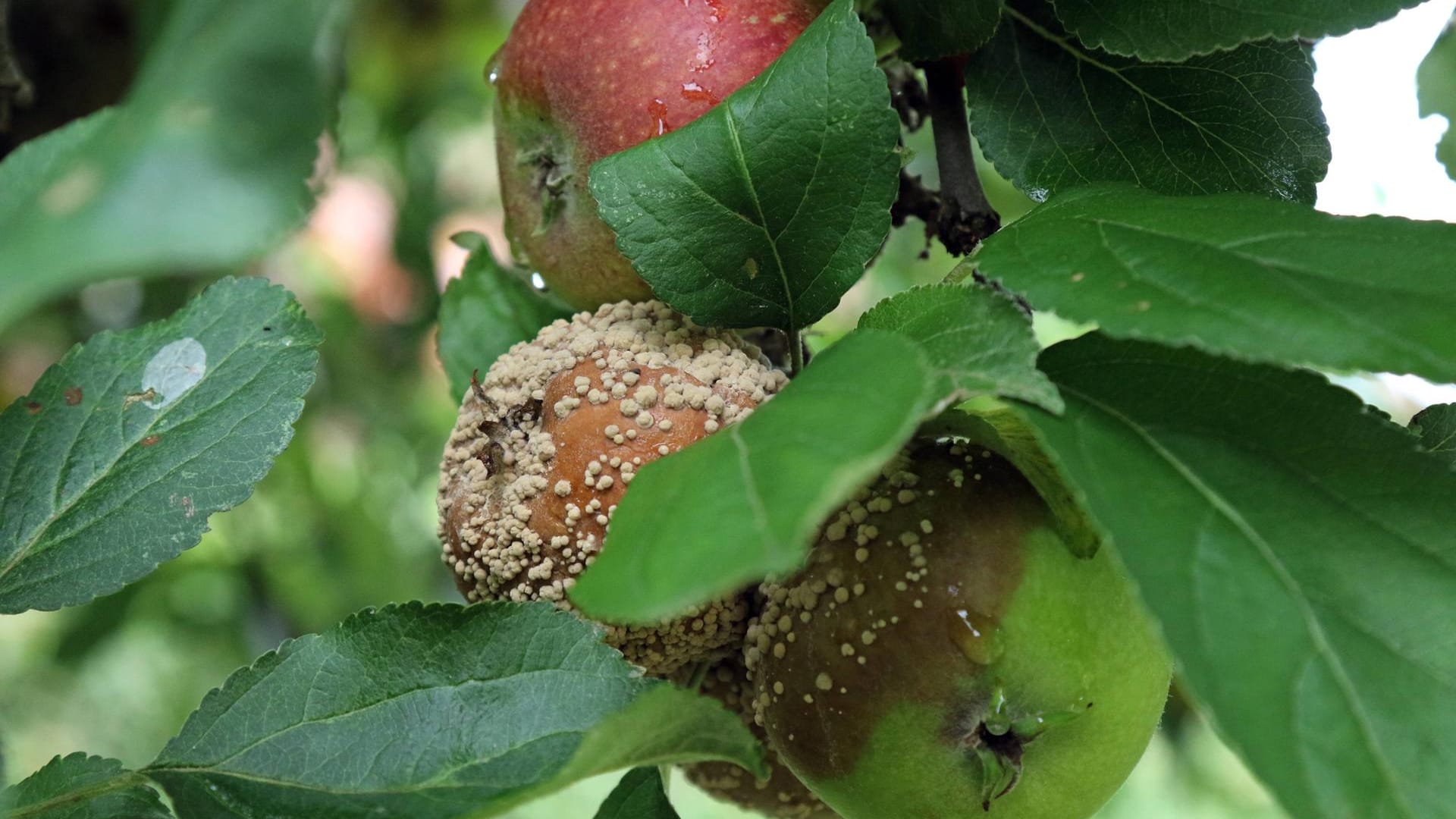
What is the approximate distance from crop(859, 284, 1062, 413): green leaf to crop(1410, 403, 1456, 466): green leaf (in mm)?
257

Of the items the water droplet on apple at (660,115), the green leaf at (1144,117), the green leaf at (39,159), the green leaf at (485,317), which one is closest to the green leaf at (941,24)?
the green leaf at (1144,117)

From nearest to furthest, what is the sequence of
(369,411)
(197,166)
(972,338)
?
(197,166)
(972,338)
(369,411)

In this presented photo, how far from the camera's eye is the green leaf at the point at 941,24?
0.61 meters

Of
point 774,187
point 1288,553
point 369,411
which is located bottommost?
point 369,411

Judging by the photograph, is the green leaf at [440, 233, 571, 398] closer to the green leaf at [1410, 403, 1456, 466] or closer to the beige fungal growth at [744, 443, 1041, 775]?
the beige fungal growth at [744, 443, 1041, 775]

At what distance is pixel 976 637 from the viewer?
559mm

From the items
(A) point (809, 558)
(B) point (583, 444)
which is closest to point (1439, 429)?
(A) point (809, 558)

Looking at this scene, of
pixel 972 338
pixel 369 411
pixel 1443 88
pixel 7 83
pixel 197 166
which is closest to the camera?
pixel 197 166

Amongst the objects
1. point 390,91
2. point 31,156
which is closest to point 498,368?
point 31,156

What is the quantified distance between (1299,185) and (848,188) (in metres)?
0.23

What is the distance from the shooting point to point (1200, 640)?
0.43m

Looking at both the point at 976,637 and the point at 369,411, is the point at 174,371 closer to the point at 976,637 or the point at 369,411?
the point at 976,637

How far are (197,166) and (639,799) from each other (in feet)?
1.18

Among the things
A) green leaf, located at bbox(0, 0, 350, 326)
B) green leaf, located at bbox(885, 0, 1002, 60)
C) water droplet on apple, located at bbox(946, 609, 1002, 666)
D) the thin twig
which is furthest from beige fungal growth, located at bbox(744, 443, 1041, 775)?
the thin twig
